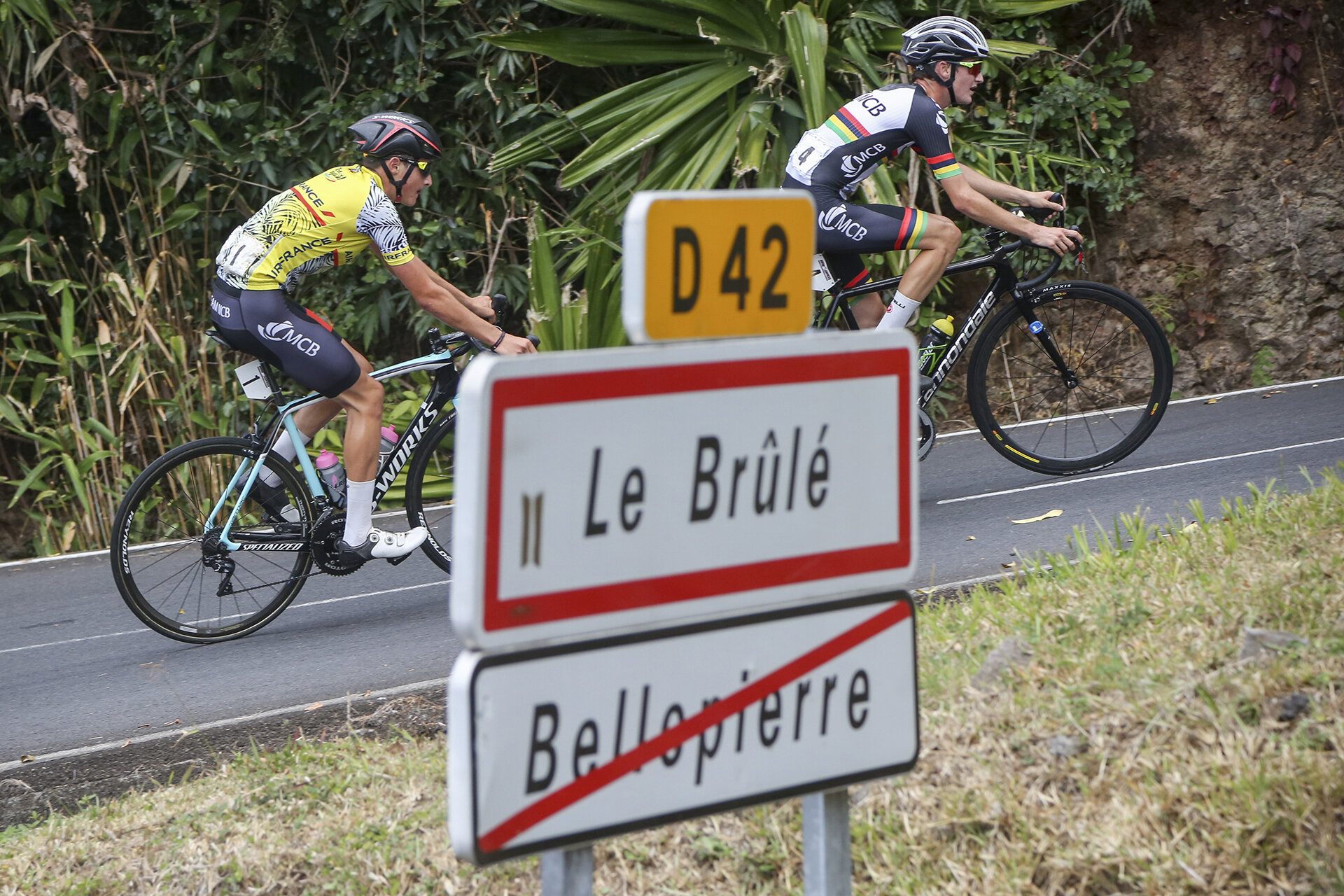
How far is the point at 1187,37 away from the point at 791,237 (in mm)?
9039

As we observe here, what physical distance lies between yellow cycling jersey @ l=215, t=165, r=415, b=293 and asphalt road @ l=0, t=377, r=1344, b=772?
158 cm

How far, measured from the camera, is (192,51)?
9477 mm

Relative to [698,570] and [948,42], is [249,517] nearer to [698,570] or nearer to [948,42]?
[948,42]

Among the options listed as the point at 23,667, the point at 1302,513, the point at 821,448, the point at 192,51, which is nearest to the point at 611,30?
the point at 192,51

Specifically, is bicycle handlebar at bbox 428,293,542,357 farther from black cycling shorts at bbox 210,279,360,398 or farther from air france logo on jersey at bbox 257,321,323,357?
air france logo on jersey at bbox 257,321,323,357

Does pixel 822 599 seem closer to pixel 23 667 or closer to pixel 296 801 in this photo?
pixel 296 801

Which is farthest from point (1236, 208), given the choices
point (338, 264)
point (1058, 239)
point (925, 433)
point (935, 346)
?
point (338, 264)

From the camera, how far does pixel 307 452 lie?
5.57 metres

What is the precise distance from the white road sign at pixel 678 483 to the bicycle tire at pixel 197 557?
397 centimetres

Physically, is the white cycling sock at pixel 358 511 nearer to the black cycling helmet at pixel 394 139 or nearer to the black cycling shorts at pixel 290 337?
the black cycling shorts at pixel 290 337

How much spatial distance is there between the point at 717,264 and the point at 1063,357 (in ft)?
16.9

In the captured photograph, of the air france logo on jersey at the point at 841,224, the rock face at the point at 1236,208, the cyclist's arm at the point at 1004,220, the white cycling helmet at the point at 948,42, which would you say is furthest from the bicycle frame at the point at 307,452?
the rock face at the point at 1236,208

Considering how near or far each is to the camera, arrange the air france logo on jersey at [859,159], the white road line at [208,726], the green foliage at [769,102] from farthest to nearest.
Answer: the green foliage at [769,102] < the air france logo on jersey at [859,159] < the white road line at [208,726]

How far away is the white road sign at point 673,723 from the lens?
1.50 metres
